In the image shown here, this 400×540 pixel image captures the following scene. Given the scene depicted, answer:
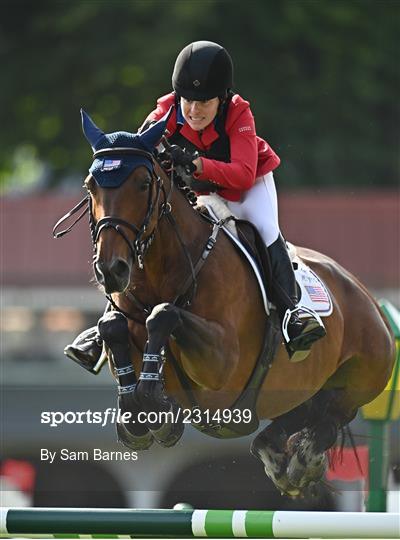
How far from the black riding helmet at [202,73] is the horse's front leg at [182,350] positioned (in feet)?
2.82

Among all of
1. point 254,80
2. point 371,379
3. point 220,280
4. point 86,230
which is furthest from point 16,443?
point 254,80

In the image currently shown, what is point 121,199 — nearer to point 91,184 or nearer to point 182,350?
point 91,184

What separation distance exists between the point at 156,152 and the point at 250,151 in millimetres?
407

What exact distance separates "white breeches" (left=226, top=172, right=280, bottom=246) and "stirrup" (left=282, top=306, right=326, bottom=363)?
30cm

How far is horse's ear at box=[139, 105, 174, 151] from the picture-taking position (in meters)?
A: 4.45

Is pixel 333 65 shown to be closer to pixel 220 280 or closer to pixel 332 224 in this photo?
pixel 332 224

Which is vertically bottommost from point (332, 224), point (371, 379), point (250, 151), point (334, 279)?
point (332, 224)

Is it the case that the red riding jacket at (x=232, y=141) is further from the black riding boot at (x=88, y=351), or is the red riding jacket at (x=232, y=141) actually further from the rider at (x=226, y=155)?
the black riding boot at (x=88, y=351)

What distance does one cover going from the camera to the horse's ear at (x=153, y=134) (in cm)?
445

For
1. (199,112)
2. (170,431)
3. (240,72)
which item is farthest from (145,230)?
(240,72)

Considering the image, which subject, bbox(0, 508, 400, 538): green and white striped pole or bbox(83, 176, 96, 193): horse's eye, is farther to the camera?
bbox(83, 176, 96, 193): horse's eye

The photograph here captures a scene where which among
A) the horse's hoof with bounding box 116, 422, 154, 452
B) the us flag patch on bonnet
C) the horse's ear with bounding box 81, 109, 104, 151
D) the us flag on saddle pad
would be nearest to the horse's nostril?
the us flag patch on bonnet

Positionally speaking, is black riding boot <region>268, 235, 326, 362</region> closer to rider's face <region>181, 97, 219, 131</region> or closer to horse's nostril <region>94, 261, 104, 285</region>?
rider's face <region>181, 97, 219, 131</region>

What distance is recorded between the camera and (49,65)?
18.6 m
